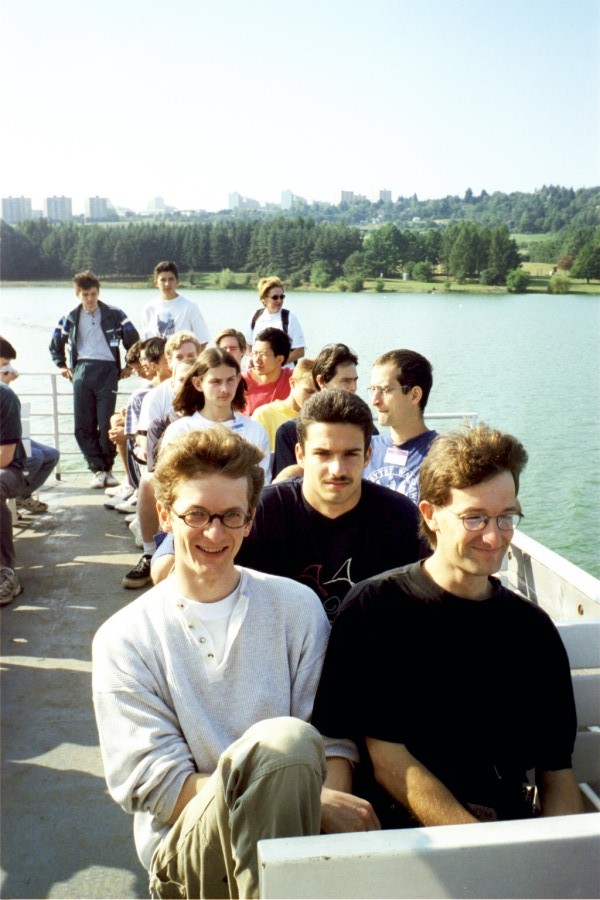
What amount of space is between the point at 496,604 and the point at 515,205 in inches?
1636

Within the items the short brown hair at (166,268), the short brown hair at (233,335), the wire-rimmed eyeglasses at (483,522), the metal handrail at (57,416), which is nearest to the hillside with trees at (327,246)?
the metal handrail at (57,416)

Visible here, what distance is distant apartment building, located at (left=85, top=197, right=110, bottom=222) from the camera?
23.3m

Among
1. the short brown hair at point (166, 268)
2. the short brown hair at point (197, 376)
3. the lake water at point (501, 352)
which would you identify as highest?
the short brown hair at point (166, 268)

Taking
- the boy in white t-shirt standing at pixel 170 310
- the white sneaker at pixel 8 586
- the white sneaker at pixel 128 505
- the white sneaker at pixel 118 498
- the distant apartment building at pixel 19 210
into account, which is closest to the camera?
the white sneaker at pixel 8 586

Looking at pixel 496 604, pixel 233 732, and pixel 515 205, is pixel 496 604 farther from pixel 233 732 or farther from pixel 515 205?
pixel 515 205

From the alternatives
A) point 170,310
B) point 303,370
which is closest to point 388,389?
point 303,370

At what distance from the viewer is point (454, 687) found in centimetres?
162

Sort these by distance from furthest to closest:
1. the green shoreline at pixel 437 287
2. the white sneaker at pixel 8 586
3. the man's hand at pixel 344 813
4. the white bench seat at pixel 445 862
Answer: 1. the green shoreline at pixel 437 287
2. the white sneaker at pixel 8 586
3. the man's hand at pixel 344 813
4. the white bench seat at pixel 445 862

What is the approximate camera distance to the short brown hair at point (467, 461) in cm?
168

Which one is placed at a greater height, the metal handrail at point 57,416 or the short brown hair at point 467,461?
the short brown hair at point 467,461

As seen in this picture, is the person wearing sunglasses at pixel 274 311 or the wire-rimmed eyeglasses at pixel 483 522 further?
the person wearing sunglasses at pixel 274 311

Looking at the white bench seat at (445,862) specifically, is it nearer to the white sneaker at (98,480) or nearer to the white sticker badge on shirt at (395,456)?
the white sticker badge on shirt at (395,456)

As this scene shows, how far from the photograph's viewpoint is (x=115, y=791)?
5.24ft

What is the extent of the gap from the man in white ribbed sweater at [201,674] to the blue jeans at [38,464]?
3579mm
